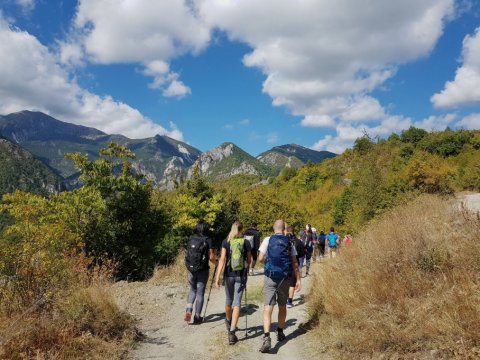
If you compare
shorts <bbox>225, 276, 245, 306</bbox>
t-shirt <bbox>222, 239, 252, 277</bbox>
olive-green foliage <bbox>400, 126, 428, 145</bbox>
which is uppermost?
olive-green foliage <bbox>400, 126, 428, 145</bbox>

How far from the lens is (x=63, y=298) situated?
5816 mm

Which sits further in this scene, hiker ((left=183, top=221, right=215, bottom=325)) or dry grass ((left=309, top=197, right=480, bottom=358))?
hiker ((left=183, top=221, right=215, bottom=325))

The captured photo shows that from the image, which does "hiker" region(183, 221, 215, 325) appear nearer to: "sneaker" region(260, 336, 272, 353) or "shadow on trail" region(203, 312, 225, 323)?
"shadow on trail" region(203, 312, 225, 323)

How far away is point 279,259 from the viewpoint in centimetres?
602

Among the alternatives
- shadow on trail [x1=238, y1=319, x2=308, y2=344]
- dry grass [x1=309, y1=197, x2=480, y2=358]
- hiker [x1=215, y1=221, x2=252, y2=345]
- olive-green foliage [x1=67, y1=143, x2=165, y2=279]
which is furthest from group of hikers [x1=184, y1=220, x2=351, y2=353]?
olive-green foliage [x1=67, y1=143, x2=165, y2=279]

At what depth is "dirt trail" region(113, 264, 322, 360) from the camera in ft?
19.4

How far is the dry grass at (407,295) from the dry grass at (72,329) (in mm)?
3399

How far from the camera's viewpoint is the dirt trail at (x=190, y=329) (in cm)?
592

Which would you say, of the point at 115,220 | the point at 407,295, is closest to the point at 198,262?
the point at 407,295

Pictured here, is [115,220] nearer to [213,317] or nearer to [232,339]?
[213,317]

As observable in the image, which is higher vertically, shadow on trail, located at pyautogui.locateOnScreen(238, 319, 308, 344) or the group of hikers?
the group of hikers

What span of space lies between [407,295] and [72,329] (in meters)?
4.87

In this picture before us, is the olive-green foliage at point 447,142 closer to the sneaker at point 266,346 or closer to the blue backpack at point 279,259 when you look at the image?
the blue backpack at point 279,259

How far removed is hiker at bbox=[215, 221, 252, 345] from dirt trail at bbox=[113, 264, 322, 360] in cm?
48
